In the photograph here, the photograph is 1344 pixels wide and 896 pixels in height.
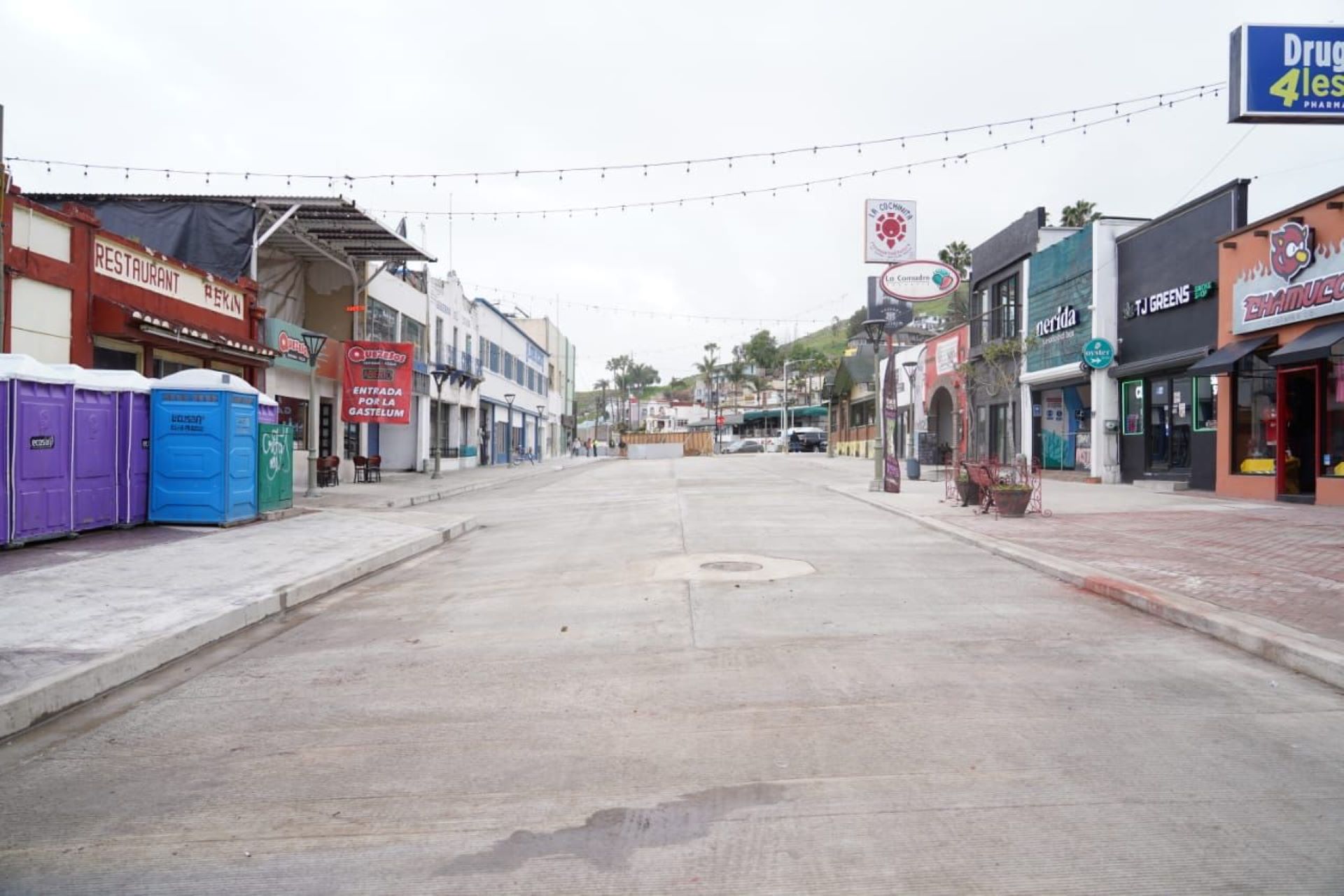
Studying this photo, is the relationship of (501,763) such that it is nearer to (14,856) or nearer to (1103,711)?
(14,856)

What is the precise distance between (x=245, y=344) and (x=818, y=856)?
18.5 m

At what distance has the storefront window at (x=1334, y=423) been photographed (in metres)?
15.5

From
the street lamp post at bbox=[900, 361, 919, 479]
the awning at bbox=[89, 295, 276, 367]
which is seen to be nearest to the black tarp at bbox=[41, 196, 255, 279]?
the awning at bbox=[89, 295, 276, 367]

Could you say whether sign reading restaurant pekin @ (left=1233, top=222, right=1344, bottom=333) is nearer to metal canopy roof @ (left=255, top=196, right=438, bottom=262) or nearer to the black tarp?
metal canopy roof @ (left=255, top=196, right=438, bottom=262)

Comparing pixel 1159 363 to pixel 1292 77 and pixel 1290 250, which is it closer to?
pixel 1290 250

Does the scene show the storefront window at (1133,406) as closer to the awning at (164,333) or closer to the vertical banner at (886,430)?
the vertical banner at (886,430)

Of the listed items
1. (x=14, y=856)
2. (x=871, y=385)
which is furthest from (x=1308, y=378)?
(x=871, y=385)

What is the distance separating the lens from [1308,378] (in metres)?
16.6

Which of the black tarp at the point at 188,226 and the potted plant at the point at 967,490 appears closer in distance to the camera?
the potted plant at the point at 967,490

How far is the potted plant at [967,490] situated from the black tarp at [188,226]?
1663 cm

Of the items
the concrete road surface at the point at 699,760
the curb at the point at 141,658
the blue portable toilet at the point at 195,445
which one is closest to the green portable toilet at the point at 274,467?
the blue portable toilet at the point at 195,445

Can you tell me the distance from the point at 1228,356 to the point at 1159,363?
3336 mm

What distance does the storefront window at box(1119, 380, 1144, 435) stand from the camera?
2233cm

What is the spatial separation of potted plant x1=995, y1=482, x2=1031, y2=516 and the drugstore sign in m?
6.51
